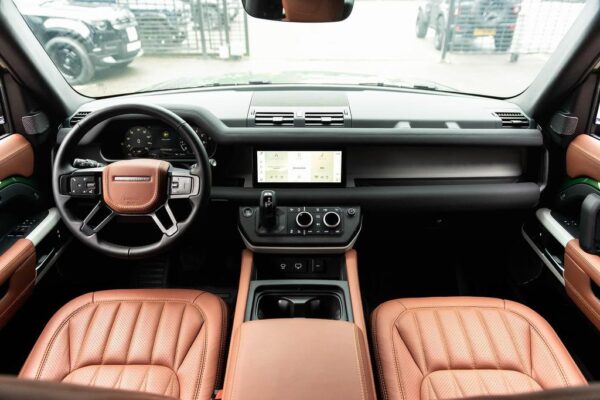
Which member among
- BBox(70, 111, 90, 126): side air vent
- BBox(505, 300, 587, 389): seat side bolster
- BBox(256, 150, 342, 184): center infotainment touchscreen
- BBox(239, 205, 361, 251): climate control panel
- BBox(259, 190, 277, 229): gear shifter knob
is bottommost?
BBox(505, 300, 587, 389): seat side bolster

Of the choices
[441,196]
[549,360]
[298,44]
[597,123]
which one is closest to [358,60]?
[298,44]

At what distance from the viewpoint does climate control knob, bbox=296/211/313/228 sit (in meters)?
2.08

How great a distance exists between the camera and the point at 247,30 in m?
3.56

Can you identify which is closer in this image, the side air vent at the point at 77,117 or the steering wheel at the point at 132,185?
the steering wheel at the point at 132,185

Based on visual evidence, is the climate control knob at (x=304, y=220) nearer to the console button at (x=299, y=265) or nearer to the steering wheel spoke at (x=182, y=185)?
Result: the console button at (x=299, y=265)

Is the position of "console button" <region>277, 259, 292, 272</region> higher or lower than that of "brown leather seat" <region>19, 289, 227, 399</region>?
lower

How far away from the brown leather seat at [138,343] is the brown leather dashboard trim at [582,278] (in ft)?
4.87

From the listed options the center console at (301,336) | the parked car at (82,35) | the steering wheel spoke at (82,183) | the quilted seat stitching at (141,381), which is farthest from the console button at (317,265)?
the parked car at (82,35)

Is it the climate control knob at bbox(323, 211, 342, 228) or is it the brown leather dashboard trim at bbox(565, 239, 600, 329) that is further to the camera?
the climate control knob at bbox(323, 211, 342, 228)

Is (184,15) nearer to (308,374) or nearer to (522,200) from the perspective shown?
(522,200)

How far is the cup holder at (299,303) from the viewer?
6.20 feet

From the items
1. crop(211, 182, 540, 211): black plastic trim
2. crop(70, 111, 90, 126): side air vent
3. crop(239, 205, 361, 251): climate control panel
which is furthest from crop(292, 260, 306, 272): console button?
crop(70, 111, 90, 126): side air vent

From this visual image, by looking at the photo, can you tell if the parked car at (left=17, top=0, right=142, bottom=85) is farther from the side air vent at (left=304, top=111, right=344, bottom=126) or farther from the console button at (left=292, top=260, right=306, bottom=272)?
the console button at (left=292, top=260, right=306, bottom=272)

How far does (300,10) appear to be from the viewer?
62.5 inches
